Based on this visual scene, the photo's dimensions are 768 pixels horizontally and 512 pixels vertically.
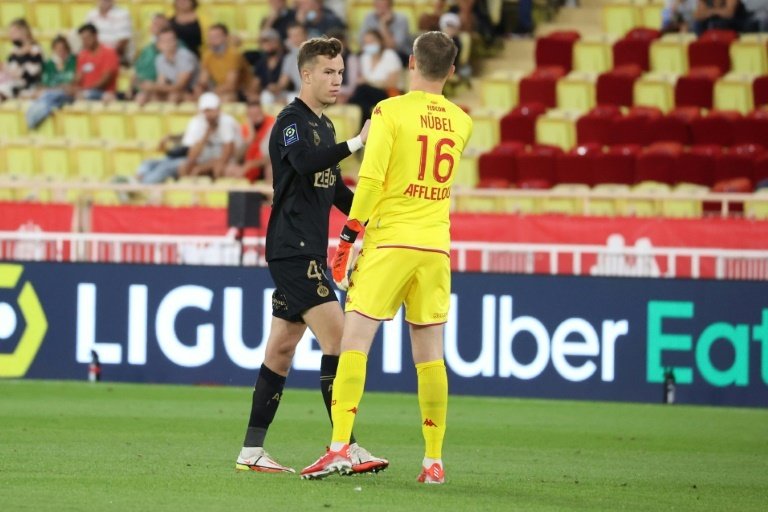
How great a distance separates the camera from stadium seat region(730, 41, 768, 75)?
19.0m

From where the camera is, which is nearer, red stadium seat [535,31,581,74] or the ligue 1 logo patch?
the ligue 1 logo patch

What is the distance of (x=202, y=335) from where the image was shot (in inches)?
567

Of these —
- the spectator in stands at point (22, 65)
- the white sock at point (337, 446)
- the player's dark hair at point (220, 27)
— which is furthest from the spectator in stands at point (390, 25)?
the white sock at point (337, 446)

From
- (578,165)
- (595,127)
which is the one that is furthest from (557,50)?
(578,165)

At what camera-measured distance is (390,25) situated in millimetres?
20641

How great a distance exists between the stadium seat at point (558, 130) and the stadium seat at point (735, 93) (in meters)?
1.70

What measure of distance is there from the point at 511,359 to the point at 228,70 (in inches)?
334

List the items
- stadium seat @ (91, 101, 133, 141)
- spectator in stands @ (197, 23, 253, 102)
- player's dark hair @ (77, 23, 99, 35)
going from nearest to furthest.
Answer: spectator in stands @ (197, 23, 253, 102), stadium seat @ (91, 101, 133, 141), player's dark hair @ (77, 23, 99, 35)

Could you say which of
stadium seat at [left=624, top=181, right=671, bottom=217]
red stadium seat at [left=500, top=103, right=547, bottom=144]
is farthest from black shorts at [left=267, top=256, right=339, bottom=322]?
red stadium seat at [left=500, top=103, right=547, bottom=144]

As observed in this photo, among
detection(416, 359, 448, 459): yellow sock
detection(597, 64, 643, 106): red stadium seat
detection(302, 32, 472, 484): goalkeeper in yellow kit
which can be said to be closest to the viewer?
detection(302, 32, 472, 484): goalkeeper in yellow kit

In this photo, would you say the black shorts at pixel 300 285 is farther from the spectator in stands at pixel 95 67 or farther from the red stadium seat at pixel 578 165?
the spectator in stands at pixel 95 67

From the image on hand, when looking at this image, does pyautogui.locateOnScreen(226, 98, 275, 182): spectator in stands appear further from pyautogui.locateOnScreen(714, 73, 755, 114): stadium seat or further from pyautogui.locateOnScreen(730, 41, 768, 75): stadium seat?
pyautogui.locateOnScreen(730, 41, 768, 75): stadium seat

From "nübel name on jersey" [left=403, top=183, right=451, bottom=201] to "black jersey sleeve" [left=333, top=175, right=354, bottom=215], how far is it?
898 mm

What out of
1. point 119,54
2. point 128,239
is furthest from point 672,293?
point 119,54
